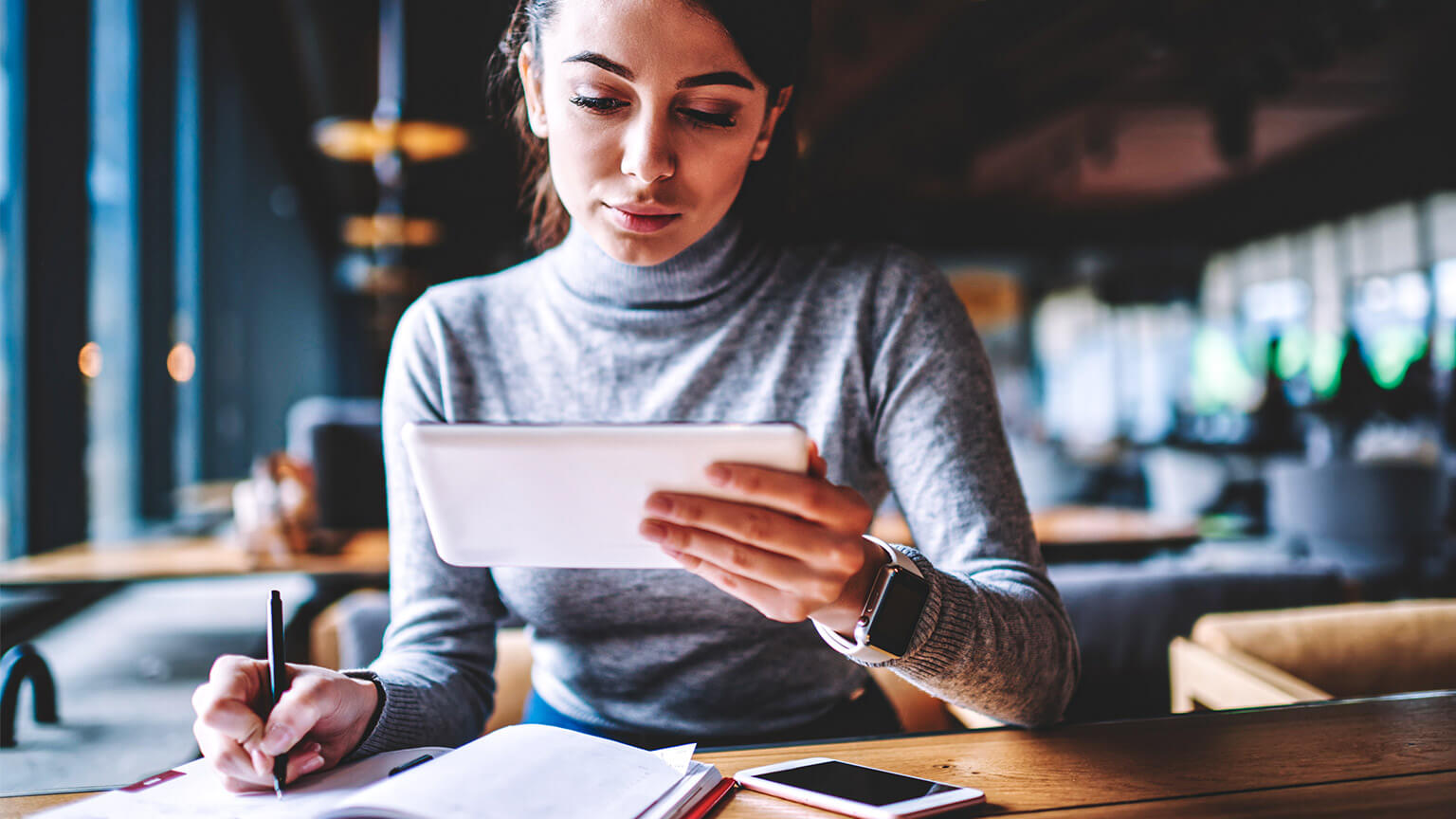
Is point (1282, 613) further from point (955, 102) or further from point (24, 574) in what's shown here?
point (955, 102)

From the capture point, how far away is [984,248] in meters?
11.8

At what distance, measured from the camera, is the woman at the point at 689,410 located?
85cm

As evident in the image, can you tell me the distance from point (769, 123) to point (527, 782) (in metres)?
0.79

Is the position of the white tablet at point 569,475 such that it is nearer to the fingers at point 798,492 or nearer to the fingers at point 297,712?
the fingers at point 798,492

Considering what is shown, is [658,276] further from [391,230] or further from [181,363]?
[391,230]

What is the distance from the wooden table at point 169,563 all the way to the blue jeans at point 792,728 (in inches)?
64.6

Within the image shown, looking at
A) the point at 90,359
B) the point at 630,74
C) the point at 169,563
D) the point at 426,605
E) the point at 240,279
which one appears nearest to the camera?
the point at 630,74

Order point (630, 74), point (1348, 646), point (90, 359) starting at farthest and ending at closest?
point (90, 359), point (1348, 646), point (630, 74)

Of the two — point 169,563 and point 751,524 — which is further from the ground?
point 751,524

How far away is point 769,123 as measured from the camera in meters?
1.15

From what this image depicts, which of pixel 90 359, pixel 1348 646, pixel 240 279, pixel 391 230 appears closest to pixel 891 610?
pixel 1348 646

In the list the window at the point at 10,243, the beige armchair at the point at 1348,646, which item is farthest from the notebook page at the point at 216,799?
the window at the point at 10,243

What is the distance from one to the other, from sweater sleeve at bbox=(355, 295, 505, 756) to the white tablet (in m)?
0.28

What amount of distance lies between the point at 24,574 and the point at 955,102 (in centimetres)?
752
